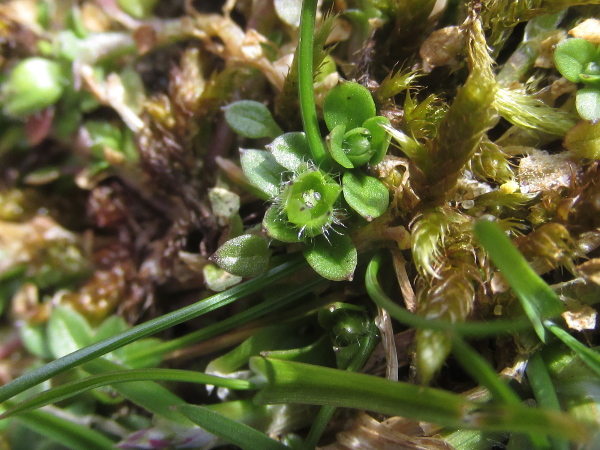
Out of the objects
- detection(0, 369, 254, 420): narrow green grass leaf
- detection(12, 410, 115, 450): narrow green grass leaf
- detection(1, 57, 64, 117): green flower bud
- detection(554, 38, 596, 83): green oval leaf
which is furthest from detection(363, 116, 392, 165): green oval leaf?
detection(1, 57, 64, 117): green flower bud

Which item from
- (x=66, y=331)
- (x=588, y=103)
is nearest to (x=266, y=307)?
(x=66, y=331)

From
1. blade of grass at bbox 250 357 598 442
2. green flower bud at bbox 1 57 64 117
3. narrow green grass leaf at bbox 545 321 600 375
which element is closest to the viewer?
blade of grass at bbox 250 357 598 442

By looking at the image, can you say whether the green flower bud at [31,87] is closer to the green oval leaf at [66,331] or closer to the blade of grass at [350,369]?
the green oval leaf at [66,331]

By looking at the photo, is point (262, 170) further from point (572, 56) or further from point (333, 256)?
point (572, 56)

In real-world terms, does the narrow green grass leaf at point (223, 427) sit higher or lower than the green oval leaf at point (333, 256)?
lower

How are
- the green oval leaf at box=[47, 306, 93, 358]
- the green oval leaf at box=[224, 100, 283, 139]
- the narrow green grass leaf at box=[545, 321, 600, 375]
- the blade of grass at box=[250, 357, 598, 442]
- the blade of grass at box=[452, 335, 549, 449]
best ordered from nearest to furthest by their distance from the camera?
1. the blade of grass at box=[250, 357, 598, 442]
2. the blade of grass at box=[452, 335, 549, 449]
3. the narrow green grass leaf at box=[545, 321, 600, 375]
4. the green oval leaf at box=[224, 100, 283, 139]
5. the green oval leaf at box=[47, 306, 93, 358]

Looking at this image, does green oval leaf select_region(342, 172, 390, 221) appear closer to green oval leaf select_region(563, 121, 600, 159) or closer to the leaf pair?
the leaf pair

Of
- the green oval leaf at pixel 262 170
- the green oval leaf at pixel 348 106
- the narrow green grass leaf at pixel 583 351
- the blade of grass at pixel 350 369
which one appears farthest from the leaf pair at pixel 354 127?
the narrow green grass leaf at pixel 583 351
